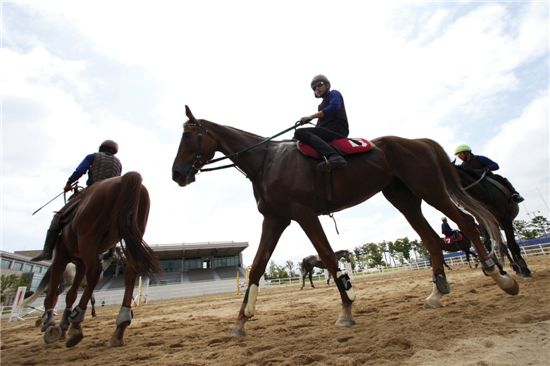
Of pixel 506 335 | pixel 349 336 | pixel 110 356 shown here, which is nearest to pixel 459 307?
pixel 506 335

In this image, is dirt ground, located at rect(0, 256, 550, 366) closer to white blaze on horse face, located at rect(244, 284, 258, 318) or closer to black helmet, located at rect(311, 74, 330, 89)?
white blaze on horse face, located at rect(244, 284, 258, 318)

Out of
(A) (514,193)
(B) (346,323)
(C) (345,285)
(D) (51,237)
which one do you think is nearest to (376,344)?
(B) (346,323)

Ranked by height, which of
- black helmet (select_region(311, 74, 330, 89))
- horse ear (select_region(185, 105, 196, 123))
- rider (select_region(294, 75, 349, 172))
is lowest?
rider (select_region(294, 75, 349, 172))

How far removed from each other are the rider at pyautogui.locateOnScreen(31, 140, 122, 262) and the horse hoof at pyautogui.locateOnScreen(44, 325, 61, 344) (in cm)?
140

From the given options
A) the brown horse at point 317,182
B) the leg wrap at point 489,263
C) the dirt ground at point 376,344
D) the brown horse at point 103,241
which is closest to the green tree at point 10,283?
the brown horse at point 103,241

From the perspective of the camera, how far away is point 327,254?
3.42 m

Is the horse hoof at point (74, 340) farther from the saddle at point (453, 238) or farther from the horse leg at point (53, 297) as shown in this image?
the saddle at point (453, 238)

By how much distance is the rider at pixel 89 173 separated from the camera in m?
4.72

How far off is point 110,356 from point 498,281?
4685 mm

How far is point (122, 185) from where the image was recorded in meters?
4.32

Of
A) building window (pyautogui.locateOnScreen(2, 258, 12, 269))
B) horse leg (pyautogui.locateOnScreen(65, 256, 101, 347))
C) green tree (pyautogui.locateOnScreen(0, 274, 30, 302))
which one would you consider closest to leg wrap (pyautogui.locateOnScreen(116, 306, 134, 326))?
horse leg (pyautogui.locateOnScreen(65, 256, 101, 347))

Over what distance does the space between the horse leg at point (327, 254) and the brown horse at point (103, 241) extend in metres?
2.17

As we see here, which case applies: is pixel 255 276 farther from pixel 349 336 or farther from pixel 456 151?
pixel 456 151

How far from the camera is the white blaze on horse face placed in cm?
356
